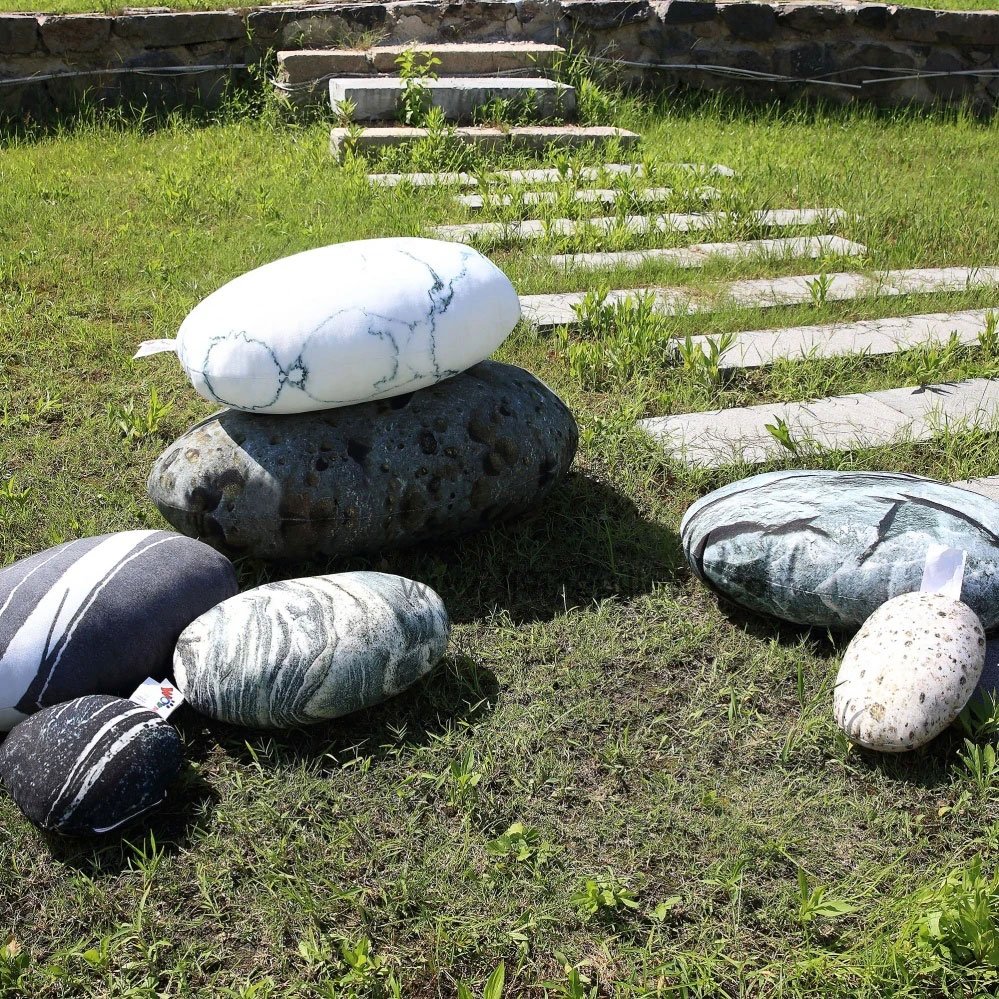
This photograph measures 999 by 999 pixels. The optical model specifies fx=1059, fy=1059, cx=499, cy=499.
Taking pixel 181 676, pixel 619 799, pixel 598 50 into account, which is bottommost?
pixel 619 799

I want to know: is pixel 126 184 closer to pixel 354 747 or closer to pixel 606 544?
pixel 606 544

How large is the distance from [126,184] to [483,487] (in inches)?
153

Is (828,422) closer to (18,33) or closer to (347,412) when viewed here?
(347,412)

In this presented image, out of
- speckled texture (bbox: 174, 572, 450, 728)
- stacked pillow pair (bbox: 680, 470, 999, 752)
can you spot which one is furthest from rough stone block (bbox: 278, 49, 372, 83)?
speckled texture (bbox: 174, 572, 450, 728)

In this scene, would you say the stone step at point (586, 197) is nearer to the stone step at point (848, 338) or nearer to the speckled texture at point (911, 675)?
the stone step at point (848, 338)

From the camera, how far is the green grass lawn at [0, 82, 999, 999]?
187 centimetres

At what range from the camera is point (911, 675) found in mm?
2213

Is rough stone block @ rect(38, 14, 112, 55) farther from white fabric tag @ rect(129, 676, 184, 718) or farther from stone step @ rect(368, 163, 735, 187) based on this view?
white fabric tag @ rect(129, 676, 184, 718)

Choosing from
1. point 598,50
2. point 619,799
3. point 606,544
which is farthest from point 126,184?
point 619,799

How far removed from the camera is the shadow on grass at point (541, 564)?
283 cm

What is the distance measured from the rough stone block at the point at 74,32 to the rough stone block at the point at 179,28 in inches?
3.9

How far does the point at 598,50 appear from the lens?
295 inches

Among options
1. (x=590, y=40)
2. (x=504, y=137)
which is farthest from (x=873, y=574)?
(x=590, y=40)

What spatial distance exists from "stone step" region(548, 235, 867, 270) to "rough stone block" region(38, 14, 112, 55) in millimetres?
3803
